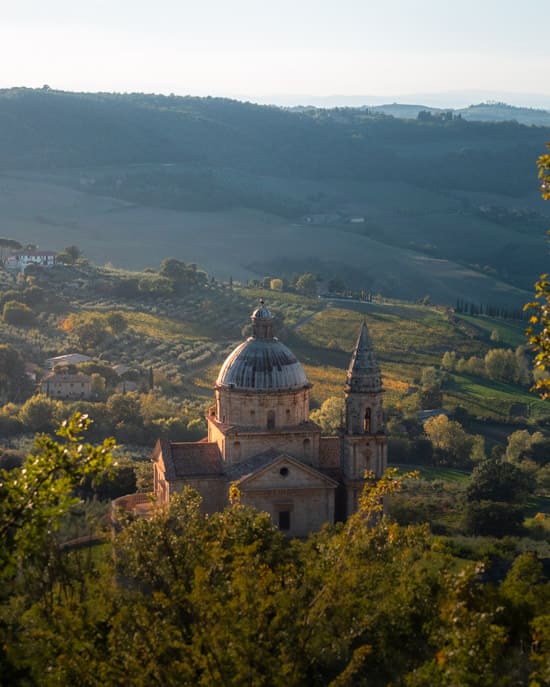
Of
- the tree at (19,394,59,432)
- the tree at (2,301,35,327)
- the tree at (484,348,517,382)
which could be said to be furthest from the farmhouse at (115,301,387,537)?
the tree at (2,301,35,327)

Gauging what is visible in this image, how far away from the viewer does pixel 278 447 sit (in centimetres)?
4934

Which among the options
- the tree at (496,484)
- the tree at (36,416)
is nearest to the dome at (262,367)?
the tree at (496,484)

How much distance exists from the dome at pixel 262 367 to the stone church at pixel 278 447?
41 millimetres

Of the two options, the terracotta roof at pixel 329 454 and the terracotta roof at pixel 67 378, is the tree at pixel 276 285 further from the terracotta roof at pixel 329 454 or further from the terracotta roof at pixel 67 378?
the terracotta roof at pixel 329 454

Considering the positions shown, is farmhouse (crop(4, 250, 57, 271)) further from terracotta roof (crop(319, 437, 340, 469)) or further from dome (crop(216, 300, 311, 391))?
terracotta roof (crop(319, 437, 340, 469))

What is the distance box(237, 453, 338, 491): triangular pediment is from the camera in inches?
1875

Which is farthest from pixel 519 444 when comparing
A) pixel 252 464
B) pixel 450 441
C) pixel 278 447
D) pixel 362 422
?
pixel 252 464

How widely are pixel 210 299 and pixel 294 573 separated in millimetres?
95600

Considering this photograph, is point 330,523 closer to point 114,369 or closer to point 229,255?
point 114,369

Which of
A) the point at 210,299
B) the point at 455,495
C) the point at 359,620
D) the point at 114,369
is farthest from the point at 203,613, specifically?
the point at 210,299

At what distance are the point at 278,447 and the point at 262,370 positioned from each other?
3.20 meters

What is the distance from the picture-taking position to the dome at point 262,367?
49312mm

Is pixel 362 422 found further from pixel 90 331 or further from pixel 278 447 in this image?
pixel 90 331

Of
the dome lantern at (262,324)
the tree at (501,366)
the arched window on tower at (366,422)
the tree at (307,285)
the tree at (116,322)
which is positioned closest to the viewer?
the arched window on tower at (366,422)
